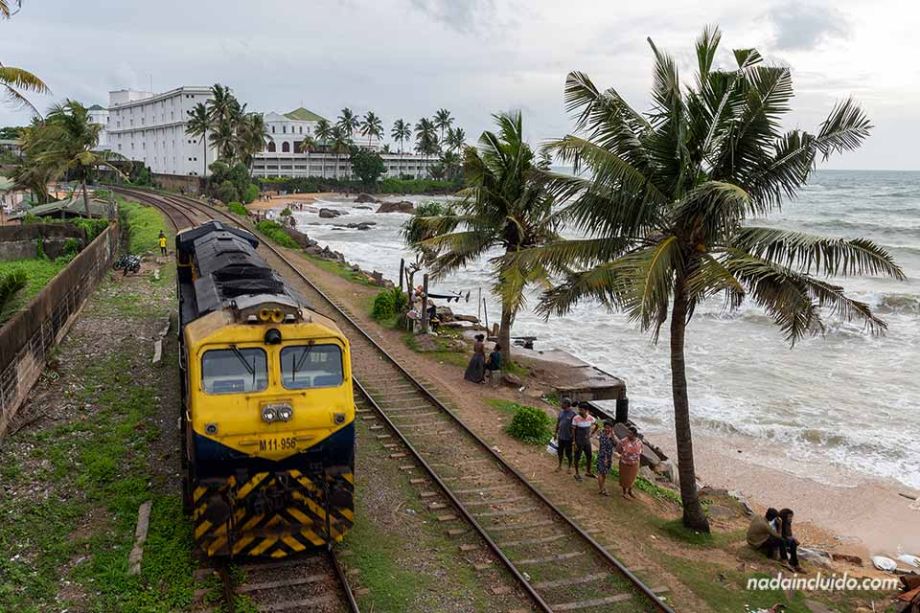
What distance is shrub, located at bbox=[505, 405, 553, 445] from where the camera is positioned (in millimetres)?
15094

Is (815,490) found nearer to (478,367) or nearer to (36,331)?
(478,367)

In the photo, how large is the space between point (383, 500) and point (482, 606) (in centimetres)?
317

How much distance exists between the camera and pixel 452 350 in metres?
22.3

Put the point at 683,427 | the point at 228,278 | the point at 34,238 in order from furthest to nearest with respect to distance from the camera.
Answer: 1. the point at 34,238
2. the point at 683,427
3. the point at 228,278

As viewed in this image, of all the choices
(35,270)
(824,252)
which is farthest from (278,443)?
(35,270)

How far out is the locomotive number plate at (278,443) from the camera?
8891 millimetres

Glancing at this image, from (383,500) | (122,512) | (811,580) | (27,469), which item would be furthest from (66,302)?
(811,580)

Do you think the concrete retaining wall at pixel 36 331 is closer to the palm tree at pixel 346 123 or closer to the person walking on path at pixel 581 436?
the person walking on path at pixel 581 436

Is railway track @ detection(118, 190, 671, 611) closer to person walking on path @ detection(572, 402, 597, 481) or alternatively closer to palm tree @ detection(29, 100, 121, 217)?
person walking on path @ detection(572, 402, 597, 481)

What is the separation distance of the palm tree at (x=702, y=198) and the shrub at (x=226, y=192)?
7075 centimetres

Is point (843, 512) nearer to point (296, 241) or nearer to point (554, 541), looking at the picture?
point (554, 541)

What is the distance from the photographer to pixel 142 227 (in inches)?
1745

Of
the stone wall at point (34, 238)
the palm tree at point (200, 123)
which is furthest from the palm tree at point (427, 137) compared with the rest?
the stone wall at point (34, 238)

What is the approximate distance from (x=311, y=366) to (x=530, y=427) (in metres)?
6.99
